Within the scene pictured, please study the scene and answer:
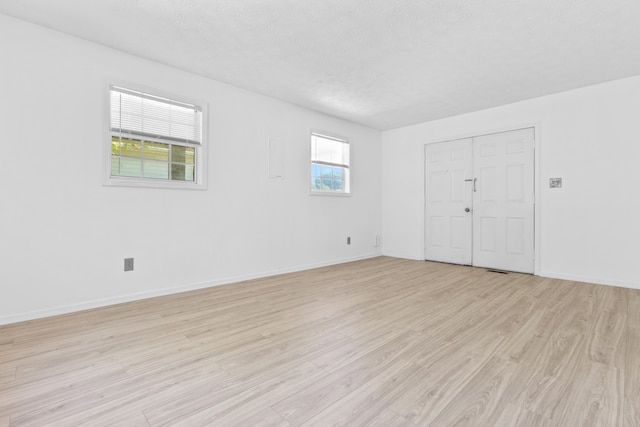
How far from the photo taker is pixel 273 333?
2.32 metres

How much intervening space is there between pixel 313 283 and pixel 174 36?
3080 millimetres

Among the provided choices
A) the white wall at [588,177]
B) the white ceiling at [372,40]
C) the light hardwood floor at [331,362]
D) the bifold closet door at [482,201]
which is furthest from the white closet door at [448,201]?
the light hardwood floor at [331,362]

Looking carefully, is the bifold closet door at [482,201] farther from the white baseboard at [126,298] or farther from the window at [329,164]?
the white baseboard at [126,298]

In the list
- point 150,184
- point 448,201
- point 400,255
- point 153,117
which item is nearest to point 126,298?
point 150,184

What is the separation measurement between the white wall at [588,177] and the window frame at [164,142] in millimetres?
4266

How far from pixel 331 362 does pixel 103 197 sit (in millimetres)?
2725

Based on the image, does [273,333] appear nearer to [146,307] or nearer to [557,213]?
[146,307]

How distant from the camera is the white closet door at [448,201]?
16.7ft

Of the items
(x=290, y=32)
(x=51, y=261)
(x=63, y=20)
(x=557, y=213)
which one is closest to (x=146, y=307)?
(x=51, y=261)

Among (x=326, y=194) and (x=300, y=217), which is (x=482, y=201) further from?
(x=300, y=217)

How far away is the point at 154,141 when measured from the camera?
3.33m

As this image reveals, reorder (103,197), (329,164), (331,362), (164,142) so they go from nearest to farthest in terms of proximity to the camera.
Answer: (331,362), (103,197), (164,142), (329,164)

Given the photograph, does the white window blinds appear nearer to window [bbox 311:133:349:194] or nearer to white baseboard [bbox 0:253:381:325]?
white baseboard [bbox 0:253:381:325]

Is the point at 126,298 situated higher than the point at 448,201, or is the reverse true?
the point at 448,201
